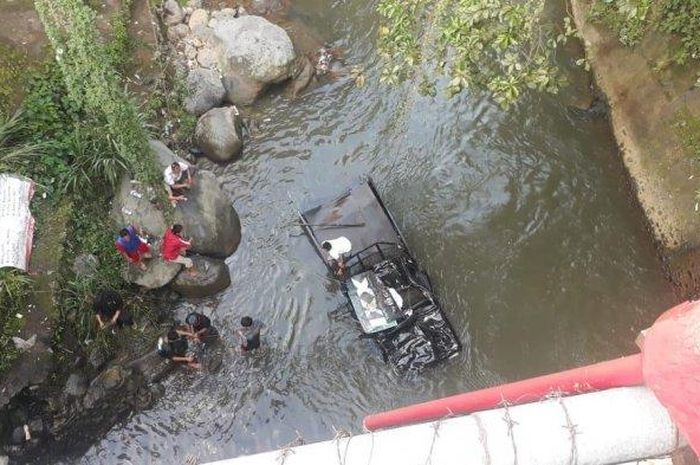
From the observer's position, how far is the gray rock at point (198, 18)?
583 inches

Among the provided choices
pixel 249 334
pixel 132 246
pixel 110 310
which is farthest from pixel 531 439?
pixel 110 310

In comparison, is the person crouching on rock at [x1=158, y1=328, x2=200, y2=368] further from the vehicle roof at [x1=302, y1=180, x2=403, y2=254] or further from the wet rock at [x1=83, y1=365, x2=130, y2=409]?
the vehicle roof at [x1=302, y1=180, x2=403, y2=254]

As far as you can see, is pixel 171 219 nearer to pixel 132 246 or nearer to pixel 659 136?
pixel 132 246

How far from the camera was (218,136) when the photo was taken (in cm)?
1298

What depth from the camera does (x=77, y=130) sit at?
11.4 metres

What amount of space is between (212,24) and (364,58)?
13.0 ft

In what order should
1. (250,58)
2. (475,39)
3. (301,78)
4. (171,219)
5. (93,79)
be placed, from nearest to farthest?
(475,39) < (93,79) < (171,219) < (250,58) < (301,78)

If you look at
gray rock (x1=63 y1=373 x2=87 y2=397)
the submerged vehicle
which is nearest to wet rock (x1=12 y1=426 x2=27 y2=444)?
gray rock (x1=63 y1=373 x2=87 y2=397)

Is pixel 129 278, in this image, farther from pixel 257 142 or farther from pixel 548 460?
pixel 548 460

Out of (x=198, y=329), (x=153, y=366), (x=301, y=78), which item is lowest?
(x=153, y=366)

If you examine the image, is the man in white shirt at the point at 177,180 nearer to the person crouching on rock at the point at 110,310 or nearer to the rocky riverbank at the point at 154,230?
Answer: the rocky riverbank at the point at 154,230

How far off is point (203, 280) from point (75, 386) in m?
2.87

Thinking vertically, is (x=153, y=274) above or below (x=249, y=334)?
above

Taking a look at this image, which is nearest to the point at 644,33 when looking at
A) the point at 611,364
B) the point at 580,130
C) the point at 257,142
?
the point at 580,130
